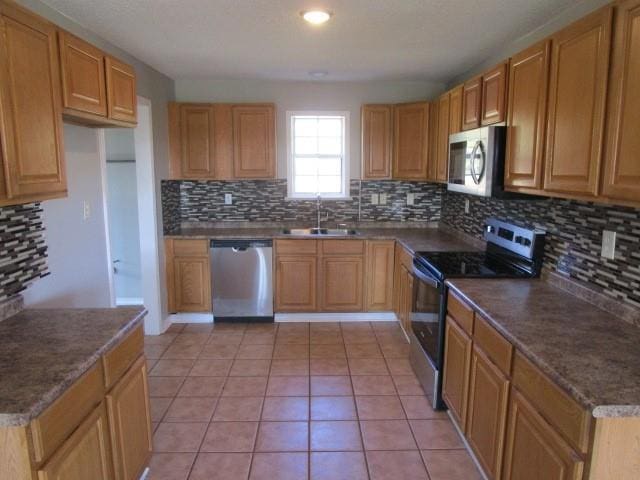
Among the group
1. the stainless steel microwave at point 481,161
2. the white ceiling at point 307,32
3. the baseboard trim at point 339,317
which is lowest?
the baseboard trim at point 339,317

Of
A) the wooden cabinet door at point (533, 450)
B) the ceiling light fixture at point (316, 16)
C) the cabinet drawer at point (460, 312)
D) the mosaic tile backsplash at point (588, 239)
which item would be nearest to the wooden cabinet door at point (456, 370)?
the cabinet drawer at point (460, 312)

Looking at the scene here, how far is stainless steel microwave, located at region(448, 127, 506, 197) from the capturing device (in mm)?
2574

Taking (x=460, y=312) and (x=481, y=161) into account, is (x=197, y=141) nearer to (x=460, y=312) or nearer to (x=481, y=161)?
(x=481, y=161)

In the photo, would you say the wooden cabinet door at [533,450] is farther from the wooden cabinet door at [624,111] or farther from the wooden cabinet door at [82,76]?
the wooden cabinet door at [82,76]

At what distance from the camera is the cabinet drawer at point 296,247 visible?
426 centimetres

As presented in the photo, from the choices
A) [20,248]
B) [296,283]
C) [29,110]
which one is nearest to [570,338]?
[29,110]

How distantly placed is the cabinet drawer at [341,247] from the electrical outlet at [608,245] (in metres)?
2.35

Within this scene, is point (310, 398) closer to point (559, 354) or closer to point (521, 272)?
point (521, 272)

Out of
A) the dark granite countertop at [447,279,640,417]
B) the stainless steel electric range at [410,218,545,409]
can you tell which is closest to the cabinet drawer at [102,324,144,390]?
the dark granite countertop at [447,279,640,417]

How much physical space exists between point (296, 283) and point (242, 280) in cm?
52

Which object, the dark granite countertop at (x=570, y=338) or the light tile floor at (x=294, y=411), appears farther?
the light tile floor at (x=294, y=411)

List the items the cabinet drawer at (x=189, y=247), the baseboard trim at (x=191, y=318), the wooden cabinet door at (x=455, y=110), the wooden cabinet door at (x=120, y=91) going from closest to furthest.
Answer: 1. the wooden cabinet door at (x=120, y=91)
2. the wooden cabinet door at (x=455, y=110)
3. the cabinet drawer at (x=189, y=247)
4. the baseboard trim at (x=191, y=318)

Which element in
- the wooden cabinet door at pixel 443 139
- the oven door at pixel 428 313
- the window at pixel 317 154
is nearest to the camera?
the oven door at pixel 428 313

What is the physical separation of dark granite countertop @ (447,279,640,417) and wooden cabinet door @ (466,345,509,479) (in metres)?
0.23
